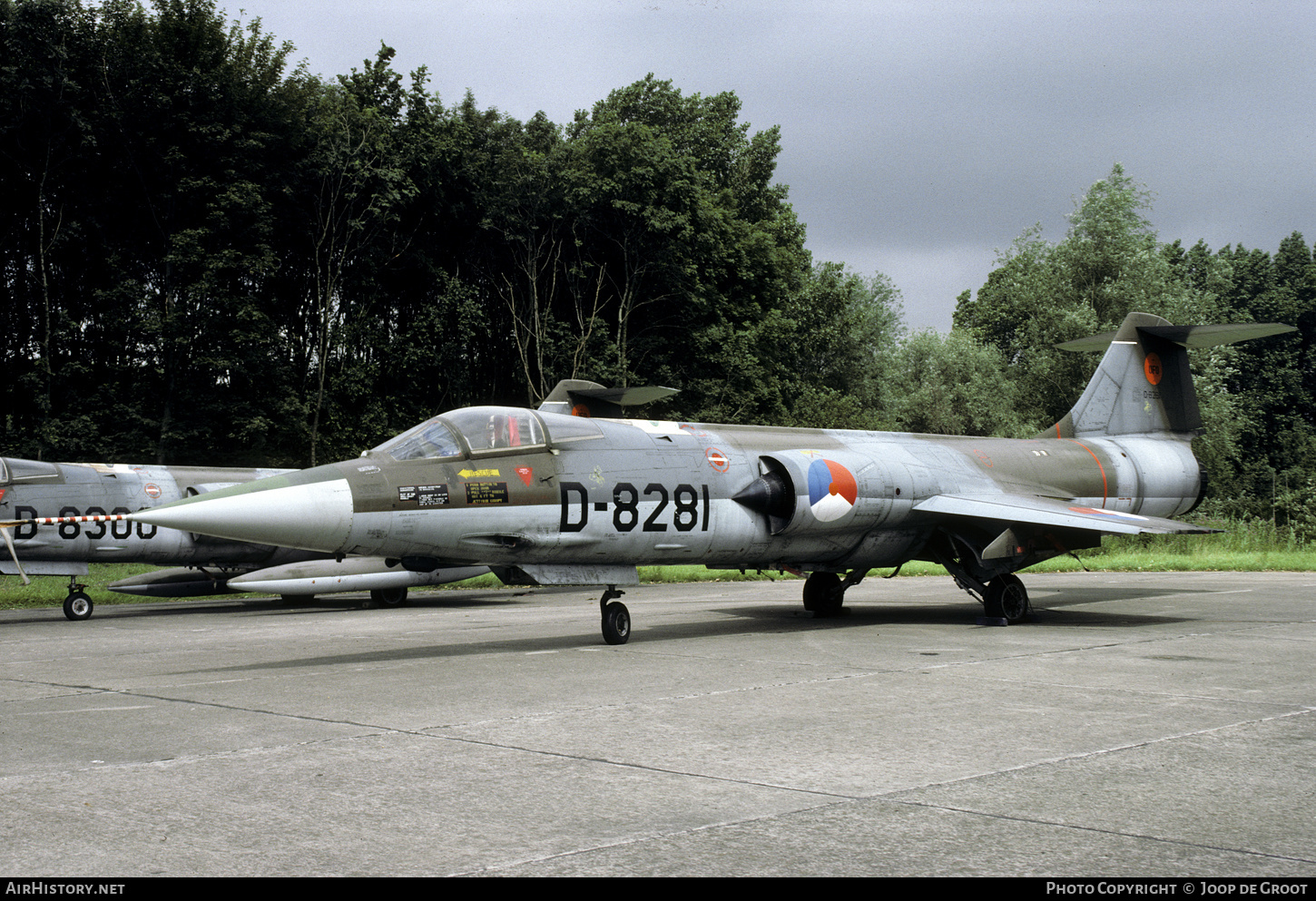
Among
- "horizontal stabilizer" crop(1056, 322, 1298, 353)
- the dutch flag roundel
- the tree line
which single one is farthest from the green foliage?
the dutch flag roundel

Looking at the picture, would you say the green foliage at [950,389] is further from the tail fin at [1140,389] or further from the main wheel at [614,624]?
the main wheel at [614,624]

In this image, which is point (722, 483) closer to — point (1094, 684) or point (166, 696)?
point (1094, 684)

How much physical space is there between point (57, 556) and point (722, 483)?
1174cm

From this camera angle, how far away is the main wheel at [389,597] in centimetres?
1972

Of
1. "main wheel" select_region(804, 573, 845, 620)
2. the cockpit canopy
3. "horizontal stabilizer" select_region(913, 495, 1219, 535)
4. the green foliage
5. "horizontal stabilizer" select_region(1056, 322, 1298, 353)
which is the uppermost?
the green foliage

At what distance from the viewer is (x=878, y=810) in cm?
447

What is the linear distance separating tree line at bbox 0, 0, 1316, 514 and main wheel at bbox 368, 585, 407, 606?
15681 mm

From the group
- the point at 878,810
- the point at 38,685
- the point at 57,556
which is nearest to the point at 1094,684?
the point at 878,810

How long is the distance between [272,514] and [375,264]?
30793 mm

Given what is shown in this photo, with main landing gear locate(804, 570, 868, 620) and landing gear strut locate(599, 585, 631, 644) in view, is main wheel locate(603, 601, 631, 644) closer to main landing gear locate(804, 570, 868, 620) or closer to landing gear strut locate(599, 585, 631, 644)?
landing gear strut locate(599, 585, 631, 644)

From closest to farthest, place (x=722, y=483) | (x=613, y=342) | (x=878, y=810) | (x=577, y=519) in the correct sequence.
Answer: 1. (x=878, y=810)
2. (x=577, y=519)
3. (x=722, y=483)
4. (x=613, y=342)

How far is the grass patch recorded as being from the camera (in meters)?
21.6

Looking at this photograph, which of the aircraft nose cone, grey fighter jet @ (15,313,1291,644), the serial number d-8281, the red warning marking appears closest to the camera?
the aircraft nose cone

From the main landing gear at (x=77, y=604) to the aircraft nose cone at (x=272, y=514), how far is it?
972 cm
